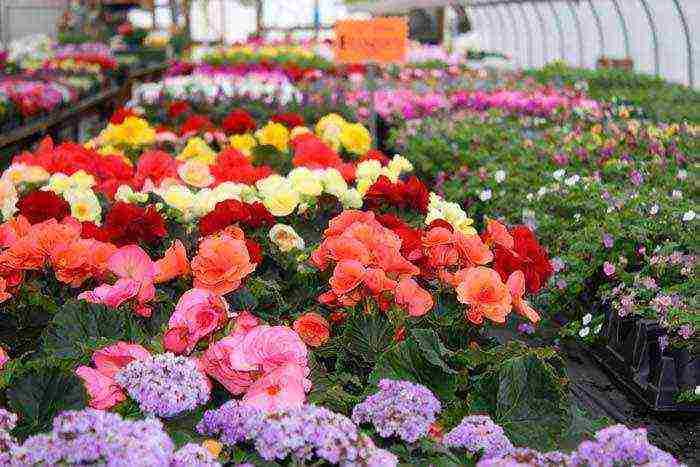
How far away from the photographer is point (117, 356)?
1793 mm

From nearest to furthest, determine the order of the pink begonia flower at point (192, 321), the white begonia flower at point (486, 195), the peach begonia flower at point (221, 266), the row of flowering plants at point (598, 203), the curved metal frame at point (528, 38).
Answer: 1. the pink begonia flower at point (192, 321)
2. the peach begonia flower at point (221, 266)
3. the row of flowering plants at point (598, 203)
4. the white begonia flower at point (486, 195)
5. the curved metal frame at point (528, 38)

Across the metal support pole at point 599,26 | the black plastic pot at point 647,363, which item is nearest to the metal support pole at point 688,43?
the metal support pole at point 599,26

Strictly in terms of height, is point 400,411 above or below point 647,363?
above

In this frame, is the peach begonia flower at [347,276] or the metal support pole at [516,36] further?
the metal support pole at [516,36]

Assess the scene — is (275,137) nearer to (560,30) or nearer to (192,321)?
(192,321)

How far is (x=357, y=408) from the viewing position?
1.63 m

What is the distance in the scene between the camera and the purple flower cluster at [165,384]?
1574mm

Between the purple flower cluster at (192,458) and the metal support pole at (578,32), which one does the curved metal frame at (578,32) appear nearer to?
the metal support pole at (578,32)

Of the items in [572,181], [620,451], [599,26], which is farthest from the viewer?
[599,26]

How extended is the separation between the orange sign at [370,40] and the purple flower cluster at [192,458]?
17.9ft

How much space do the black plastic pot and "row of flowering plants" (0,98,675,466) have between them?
67 centimetres

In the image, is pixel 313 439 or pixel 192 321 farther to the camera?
pixel 192 321

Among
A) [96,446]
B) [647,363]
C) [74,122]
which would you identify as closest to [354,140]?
[647,363]

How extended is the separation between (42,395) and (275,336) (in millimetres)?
403
